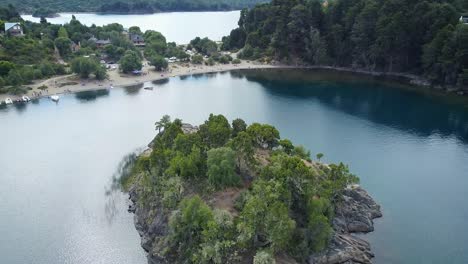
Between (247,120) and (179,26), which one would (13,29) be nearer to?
(247,120)

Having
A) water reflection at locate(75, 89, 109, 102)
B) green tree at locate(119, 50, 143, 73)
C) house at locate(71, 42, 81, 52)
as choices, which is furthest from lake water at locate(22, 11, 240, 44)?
water reflection at locate(75, 89, 109, 102)

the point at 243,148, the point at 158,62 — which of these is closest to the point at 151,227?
the point at 243,148

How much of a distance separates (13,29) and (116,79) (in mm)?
32674

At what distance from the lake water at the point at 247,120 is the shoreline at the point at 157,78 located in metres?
3.97

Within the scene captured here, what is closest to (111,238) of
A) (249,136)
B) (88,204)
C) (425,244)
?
(88,204)

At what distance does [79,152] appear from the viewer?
5903cm

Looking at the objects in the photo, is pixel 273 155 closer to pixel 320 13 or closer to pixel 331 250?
pixel 331 250

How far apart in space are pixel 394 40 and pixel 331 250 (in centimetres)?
6842

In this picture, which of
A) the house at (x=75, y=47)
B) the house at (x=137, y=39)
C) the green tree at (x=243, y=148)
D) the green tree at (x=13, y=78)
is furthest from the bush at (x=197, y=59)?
the green tree at (x=243, y=148)

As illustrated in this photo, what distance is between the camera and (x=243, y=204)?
119 ft

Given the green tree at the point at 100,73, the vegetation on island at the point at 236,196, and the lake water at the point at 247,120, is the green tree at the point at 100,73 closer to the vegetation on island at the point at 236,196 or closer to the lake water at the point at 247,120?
the lake water at the point at 247,120

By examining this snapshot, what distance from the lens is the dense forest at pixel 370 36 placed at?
82.9 metres

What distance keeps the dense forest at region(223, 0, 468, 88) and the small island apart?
5111cm

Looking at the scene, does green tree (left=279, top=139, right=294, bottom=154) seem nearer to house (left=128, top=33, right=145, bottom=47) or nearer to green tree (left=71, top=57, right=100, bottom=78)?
green tree (left=71, top=57, right=100, bottom=78)
